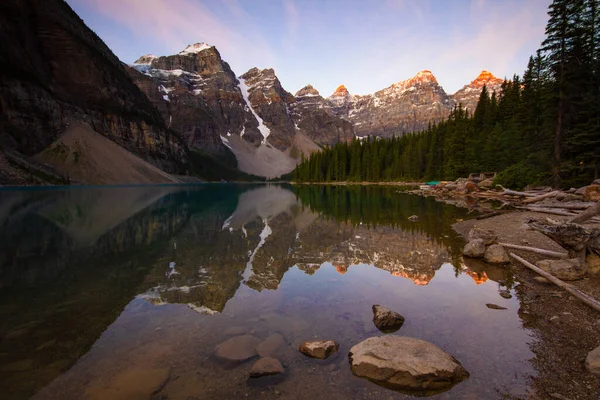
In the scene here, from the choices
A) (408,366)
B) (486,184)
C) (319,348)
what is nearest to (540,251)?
(408,366)

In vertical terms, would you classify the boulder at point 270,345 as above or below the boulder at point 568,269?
below

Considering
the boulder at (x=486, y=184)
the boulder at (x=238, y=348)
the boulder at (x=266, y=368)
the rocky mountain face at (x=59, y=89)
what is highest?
the rocky mountain face at (x=59, y=89)

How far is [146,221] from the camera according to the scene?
23875 mm

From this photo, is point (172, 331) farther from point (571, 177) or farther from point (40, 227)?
point (571, 177)

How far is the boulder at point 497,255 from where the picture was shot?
38.2ft

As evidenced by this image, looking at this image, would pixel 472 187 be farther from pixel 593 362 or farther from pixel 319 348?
pixel 319 348

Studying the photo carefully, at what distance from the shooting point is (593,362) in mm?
5098

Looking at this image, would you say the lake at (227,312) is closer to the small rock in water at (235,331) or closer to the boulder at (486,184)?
the small rock in water at (235,331)

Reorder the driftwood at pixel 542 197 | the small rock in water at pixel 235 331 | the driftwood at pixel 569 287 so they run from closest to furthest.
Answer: the small rock in water at pixel 235 331, the driftwood at pixel 569 287, the driftwood at pixel 542 197

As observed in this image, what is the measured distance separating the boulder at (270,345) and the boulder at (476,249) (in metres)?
9.47

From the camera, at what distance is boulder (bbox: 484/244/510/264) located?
11641mm

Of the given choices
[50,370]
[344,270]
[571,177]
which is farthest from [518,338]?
[571,177]

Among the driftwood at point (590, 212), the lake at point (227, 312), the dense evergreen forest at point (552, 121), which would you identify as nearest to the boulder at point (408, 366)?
the lake at point (227, 312)

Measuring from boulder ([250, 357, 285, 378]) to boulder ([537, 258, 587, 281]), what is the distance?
29.9 feet
